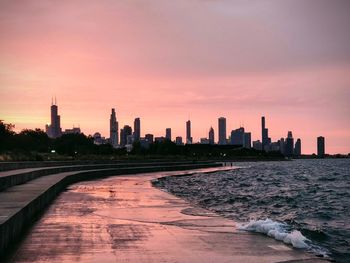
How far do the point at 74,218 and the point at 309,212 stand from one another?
14.6 m

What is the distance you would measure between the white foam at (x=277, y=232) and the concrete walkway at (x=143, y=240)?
0.31 meters

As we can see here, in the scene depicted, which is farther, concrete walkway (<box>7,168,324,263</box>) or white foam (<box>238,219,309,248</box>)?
white foam (<box>238,219,309,248</box>)

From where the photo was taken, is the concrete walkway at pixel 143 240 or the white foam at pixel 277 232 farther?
the white foam at pixel 277 232

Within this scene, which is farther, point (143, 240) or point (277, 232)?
point (277, 232)

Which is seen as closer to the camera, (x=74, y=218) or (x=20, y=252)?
(x=20, y=252)

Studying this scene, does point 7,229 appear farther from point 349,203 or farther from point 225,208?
point 349,203

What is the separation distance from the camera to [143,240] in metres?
12.0

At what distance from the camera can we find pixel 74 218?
15945mm

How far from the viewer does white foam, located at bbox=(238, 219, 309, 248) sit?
11.9 meters

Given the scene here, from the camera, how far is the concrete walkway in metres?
10.1

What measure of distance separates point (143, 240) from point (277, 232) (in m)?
3.45

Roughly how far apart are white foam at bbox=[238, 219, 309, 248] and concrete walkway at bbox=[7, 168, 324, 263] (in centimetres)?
31

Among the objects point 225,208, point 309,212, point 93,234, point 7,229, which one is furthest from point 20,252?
point 309,212

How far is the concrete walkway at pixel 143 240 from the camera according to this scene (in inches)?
398
